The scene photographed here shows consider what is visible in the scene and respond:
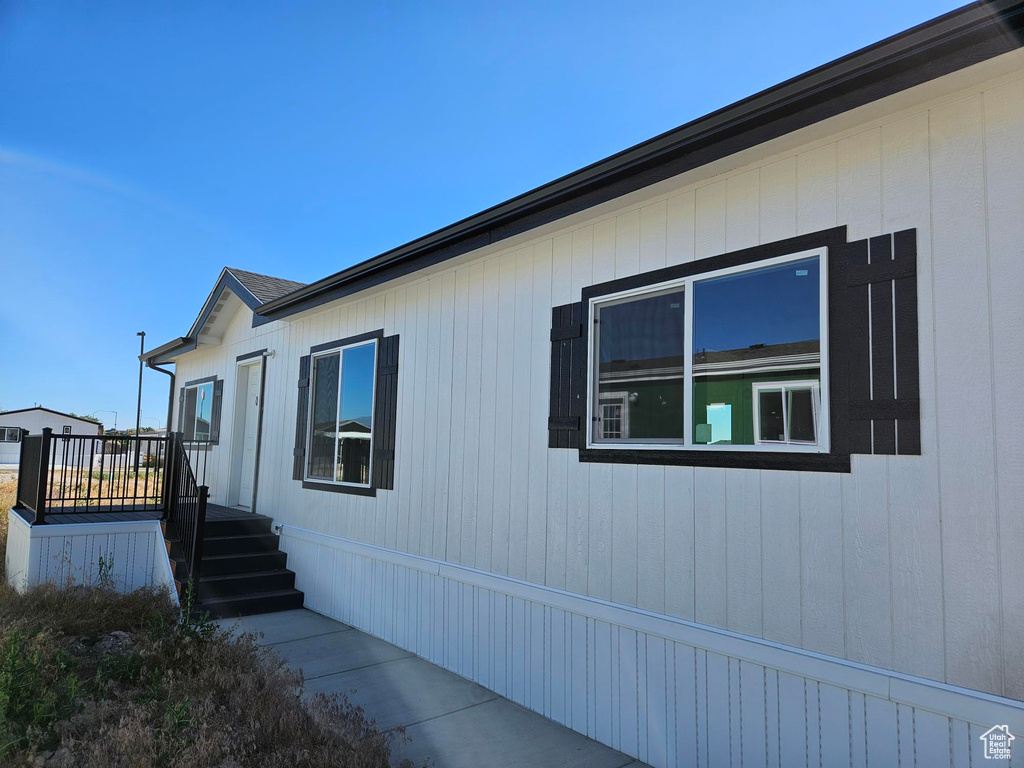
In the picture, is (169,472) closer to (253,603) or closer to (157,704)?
(253,603)

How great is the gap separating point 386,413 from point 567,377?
243 centimetres

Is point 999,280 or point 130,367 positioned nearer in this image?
point 999,280

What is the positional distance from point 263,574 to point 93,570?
1631 mm

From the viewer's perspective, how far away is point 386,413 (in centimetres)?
598

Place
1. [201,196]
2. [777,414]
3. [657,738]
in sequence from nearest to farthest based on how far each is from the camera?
[777,414]
[657,738]
[201,196]

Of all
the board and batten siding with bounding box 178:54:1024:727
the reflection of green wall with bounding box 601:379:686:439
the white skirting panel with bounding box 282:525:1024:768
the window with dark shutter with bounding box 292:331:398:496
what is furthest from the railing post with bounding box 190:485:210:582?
the reflection of green wall with bounding box 601:379:686:439

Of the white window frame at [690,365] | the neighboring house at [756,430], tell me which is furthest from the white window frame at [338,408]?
the white window frame at [690,365]

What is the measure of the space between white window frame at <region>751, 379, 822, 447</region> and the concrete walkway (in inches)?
77.3

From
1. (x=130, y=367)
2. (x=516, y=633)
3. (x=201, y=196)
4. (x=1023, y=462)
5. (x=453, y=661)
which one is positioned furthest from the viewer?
(x=130, y=367)

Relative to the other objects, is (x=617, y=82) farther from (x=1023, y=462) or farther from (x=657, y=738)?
(x=657, y=738)

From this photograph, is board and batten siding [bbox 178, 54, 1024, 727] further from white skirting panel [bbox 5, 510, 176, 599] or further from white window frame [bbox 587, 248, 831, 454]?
white skirting panel [bbox 5, 510, 176, 599]

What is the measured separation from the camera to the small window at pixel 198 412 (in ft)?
31.7

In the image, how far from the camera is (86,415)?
46125 millimetres

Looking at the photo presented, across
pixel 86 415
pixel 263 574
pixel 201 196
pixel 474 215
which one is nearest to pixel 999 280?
pixel 474 215
